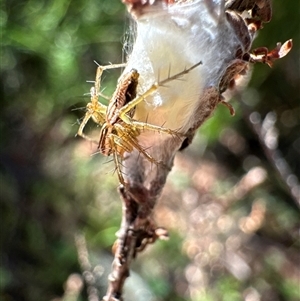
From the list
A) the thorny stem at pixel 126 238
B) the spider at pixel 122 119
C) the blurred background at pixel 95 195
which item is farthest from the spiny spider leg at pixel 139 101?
the blurred background at pixel 95 195

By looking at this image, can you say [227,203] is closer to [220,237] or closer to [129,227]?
[220,237]

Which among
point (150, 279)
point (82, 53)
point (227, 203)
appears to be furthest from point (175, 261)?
point (82, 53)

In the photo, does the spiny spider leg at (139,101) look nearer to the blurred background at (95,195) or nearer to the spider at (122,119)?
the spider at (122,119)

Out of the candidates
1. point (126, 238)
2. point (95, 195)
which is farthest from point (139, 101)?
point (95, 195)

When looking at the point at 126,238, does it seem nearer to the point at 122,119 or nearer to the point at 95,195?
the point at 122,119

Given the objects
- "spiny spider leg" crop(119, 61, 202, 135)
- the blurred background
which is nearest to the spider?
"spiny spider leg" crop(119, 61, 202, 135)
